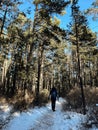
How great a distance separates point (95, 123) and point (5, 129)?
15.0ft

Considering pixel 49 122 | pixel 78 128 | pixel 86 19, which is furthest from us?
pixel 86 19

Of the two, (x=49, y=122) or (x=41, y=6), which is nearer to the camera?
(x=49, y=122)

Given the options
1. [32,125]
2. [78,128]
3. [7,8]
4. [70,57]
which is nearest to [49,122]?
[32,125]

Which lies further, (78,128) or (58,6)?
(58,6)

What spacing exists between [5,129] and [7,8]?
9.38m

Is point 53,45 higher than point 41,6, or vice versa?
point 41,6

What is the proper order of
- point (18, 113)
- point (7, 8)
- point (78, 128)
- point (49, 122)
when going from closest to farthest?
point (78, 128), point (49, 122), point (18, 113), point (7, 8)

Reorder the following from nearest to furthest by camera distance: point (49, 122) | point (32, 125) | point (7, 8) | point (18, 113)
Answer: point (32, 125)
point (49, 122)
point (18, 113)
point (7, 8)

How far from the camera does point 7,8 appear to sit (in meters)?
18.3

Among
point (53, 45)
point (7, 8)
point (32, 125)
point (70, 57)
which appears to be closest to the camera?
point (32, 125)

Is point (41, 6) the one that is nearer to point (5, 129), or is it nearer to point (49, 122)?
point (49, 122)

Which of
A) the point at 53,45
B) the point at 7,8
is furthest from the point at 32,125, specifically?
the point at 53,45

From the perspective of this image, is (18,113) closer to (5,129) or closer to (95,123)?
(5,129)

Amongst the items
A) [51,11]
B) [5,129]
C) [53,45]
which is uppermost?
[51,11]
